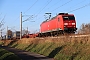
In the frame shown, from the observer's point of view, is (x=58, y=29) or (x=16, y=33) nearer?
(x=58, y=29)

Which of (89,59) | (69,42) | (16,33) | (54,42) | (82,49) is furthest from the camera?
(16,33)

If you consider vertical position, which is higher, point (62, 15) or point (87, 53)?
point (62, 15)

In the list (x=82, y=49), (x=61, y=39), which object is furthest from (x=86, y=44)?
(x=61, y=39)

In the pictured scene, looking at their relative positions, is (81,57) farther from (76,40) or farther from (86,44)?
(76,40)

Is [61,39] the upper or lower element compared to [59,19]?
lower

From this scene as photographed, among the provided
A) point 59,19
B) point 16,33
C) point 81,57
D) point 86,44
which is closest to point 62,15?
point 59,19

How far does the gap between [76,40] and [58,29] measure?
14.2m

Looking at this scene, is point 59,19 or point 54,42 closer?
point 54,42

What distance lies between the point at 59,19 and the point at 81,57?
20160 millimetres

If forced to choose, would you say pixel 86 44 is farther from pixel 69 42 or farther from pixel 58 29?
pixel 58 29

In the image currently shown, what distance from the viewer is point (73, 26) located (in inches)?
1496

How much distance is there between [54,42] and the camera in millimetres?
32156

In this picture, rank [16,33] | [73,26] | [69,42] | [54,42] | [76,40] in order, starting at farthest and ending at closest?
1. [16,33]
2. [73,26]
3. [54,42]
4. [69,42]
5. [76,40]

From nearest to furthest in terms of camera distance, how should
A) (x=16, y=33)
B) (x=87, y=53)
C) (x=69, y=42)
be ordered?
Result: 1. (x=87, y=53)
2. (x=69, y=42)
3. (x=16, y=33)
